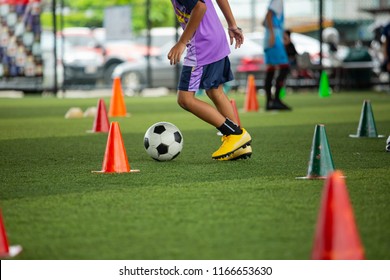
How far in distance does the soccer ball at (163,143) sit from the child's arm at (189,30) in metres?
0.77

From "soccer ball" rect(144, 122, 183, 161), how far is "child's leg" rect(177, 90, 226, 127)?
0.28 meters

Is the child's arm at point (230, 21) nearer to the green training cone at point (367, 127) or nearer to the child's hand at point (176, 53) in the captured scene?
the child's hand at point (176, 53)

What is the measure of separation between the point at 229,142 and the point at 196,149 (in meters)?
1.26

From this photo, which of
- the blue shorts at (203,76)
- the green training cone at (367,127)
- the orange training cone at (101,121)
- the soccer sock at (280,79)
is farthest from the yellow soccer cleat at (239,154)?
the soccer sock at (280,79)

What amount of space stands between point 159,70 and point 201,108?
18.9 meters

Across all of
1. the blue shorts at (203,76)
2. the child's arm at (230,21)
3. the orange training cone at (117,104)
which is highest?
the child's arm at (230,21)

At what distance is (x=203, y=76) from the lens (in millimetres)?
8461

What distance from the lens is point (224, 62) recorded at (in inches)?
338

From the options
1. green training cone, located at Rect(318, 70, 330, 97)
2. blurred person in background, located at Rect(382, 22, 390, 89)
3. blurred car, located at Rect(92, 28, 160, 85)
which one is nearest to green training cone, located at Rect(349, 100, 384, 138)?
blurred person in background, located at Rect(382, 22, 390, 89)

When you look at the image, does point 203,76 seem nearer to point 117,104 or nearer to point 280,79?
point 117,104

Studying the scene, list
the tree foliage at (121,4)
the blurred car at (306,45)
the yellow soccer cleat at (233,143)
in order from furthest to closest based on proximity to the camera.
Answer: the tree foliage at (121,4) < the blurred car at (306,45) < the yellow soccer cleat at (233,143)

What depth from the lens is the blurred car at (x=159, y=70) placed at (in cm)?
2708

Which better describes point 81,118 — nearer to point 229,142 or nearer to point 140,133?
point 140,133

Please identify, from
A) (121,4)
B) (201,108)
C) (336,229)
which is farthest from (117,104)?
(121,4)
